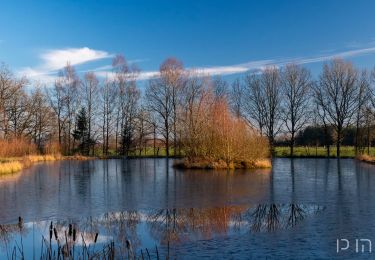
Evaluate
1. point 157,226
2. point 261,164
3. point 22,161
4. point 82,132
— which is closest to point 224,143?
point 261,164

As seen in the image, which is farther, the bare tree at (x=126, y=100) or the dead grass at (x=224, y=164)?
the bare tree at (x=126, y=100)

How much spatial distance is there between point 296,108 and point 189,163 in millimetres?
23006

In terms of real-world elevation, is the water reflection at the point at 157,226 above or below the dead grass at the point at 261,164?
below

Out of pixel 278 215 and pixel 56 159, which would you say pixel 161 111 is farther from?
pixel 278 215

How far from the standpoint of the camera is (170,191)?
16.4 meters

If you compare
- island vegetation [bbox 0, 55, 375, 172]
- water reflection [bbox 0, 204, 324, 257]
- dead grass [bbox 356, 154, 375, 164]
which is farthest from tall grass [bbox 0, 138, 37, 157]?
dead grass [bbox 356, 154, 375, 164]

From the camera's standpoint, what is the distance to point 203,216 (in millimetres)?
11281

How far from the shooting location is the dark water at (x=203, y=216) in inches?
316

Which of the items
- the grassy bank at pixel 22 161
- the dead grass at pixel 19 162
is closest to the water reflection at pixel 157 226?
the dead grass at pixel 19 162

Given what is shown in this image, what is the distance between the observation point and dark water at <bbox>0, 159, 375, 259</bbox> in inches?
316

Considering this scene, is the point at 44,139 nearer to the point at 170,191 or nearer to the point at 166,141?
the point at 166,141

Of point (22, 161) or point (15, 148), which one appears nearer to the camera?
point (22, 161)

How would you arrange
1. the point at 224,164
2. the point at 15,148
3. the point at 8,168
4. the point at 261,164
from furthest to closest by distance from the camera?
the point at 15,148
the point at 261,164
the point at 224,164
the point at 8,168

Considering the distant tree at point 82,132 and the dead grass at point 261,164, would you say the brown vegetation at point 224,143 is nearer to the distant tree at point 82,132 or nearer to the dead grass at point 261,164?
the dead grass at point 261,164
